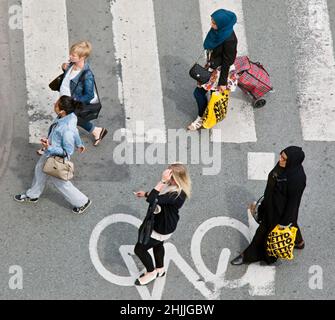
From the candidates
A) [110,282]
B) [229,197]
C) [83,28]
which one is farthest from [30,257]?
[83,28]

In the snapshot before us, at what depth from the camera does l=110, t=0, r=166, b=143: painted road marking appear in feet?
36.3

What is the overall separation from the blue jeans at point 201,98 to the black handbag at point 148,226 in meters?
2.37

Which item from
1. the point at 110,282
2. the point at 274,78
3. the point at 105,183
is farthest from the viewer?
the point at 274,78

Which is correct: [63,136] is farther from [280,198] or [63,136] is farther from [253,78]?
[253,78]

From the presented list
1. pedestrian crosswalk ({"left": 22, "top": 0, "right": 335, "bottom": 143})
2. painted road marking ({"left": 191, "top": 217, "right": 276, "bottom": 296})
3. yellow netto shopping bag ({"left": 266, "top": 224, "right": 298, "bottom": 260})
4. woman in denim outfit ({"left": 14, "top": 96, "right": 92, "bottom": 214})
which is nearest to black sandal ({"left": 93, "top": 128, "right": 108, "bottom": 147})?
pedestrian crosswalk ({"left": 22, "top": 0, "right": 335, "bottom": 143})

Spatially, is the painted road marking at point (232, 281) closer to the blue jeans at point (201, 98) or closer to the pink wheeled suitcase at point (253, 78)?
the blue jeans at point (201, 98)

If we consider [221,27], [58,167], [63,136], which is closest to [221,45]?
[221,27]

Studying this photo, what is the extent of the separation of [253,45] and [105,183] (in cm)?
324

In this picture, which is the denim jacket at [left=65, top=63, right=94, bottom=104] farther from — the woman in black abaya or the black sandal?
the woman in black abaya

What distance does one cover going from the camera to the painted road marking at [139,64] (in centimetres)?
1106

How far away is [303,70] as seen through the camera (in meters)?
11.6

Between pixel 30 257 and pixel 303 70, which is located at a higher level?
pixel 303 70

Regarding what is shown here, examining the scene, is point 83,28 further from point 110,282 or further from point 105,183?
point 110,282

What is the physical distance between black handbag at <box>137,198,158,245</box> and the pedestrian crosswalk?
2.10 metres
